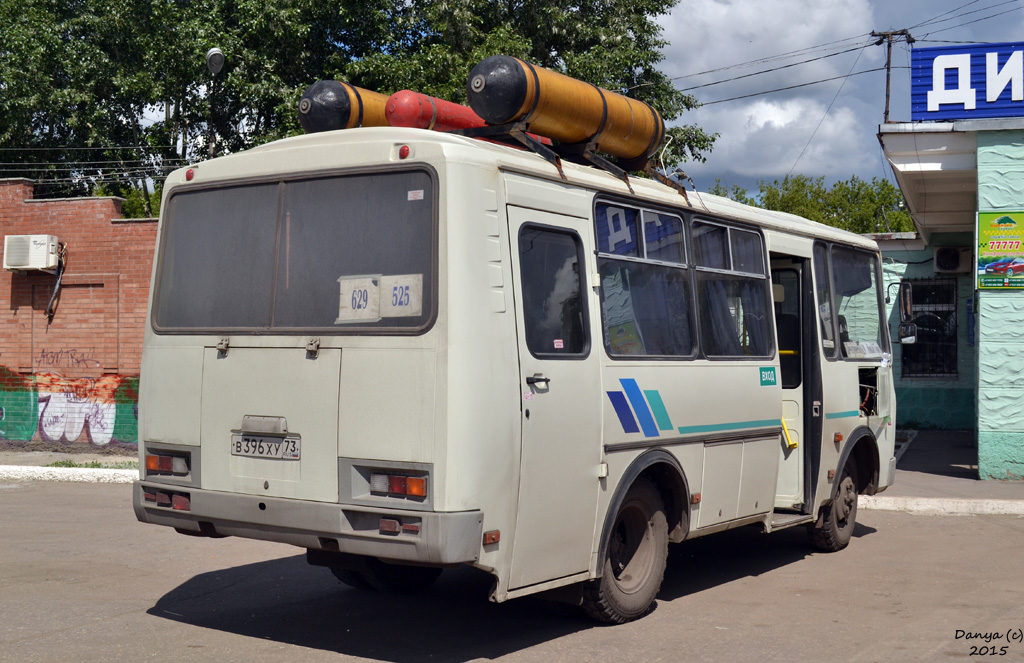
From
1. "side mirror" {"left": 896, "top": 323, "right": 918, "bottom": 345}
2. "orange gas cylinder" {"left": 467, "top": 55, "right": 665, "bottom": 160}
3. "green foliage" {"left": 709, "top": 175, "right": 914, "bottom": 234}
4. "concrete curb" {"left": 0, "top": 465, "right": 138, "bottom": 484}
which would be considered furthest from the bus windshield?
"green foliage" {"left": 709, "top": 175, "right": 914, "bottom": 234}

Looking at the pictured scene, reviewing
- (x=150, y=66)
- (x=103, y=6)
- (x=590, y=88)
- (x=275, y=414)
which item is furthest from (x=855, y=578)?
(x=103, y=6)

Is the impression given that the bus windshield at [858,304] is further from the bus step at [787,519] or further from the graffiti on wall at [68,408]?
the graffiti on wall at [68,408]

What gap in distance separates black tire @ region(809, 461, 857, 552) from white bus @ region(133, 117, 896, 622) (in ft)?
7.17

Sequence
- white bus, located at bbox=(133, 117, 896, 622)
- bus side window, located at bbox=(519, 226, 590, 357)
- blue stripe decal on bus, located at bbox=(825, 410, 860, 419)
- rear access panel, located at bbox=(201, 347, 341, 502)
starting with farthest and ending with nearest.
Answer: blue stripe decal on bus, located at bbox=(825, 410, 860, 419)
bus side window, located at bbox=(519, 226, 590, 357)
rear access panel, located at bbox=(201, 347, 341, 502)
white bus, located at bbox=(133, 117, 896, 622)

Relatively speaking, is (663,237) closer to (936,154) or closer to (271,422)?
(271,422)

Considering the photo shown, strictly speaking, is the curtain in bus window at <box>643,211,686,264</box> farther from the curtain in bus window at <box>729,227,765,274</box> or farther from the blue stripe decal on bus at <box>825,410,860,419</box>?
the blue stripe decal on bus at <box>825,410,860,419</box>

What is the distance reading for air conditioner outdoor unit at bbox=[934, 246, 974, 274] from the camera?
68.0 feet

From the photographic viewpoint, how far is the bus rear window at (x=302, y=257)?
5.50 meters

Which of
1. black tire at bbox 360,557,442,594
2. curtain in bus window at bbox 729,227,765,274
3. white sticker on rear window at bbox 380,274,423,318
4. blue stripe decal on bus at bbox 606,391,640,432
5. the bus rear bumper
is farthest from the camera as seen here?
curtain in bus window at bbox 729,227,765,274

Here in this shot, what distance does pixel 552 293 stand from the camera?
19.5 ft

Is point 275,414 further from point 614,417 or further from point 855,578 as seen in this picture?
point 855,578

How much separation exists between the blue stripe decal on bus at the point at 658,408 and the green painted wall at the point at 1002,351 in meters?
8.52

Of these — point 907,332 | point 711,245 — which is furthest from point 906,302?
point 711,245

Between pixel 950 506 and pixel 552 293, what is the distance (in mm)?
7716
